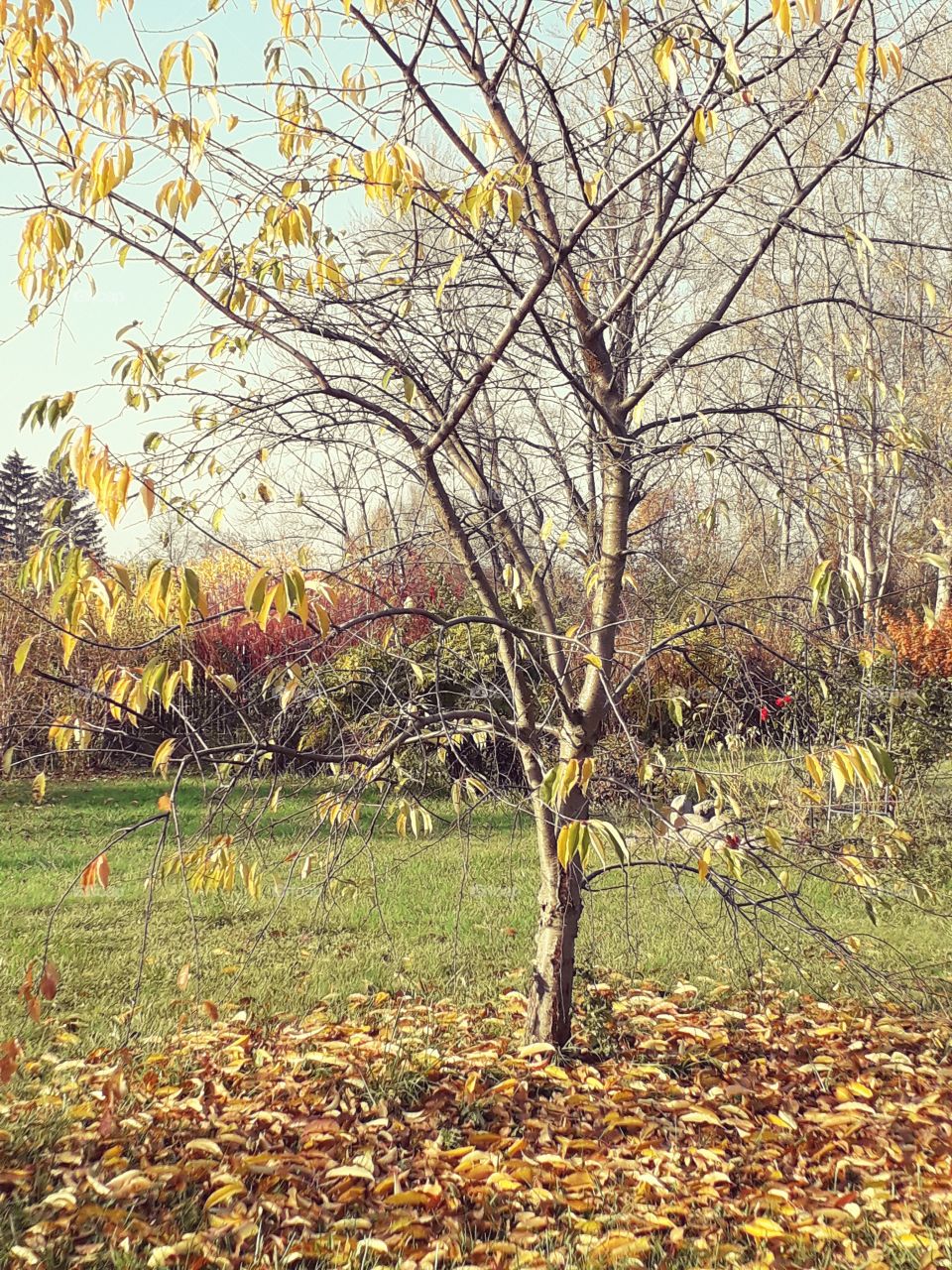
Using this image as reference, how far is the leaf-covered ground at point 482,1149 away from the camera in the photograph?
242 centimetres

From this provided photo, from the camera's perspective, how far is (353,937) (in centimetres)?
507

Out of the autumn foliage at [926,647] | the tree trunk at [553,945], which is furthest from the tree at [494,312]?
the autumn foliage at [926,647]

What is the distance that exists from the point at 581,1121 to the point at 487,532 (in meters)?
2.00

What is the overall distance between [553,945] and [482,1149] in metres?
0.68

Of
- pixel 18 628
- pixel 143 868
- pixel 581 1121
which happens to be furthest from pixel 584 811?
pixel 18 628

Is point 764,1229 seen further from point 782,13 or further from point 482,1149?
point 782,13

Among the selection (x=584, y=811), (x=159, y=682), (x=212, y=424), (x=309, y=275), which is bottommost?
(x=584, y=811)

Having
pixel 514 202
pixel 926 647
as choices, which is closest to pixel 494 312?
pixel 514 202

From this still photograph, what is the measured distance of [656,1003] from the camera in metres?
4.01

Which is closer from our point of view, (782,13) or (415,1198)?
(782,13)

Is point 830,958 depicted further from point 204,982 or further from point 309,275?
point 309,275

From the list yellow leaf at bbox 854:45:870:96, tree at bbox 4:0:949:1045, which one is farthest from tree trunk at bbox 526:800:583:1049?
yellow leaf at bbox 854:45:870:96

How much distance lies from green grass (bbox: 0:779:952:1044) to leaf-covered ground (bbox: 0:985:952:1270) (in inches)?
15.6

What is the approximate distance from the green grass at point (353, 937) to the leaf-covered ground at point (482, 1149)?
397 mm
